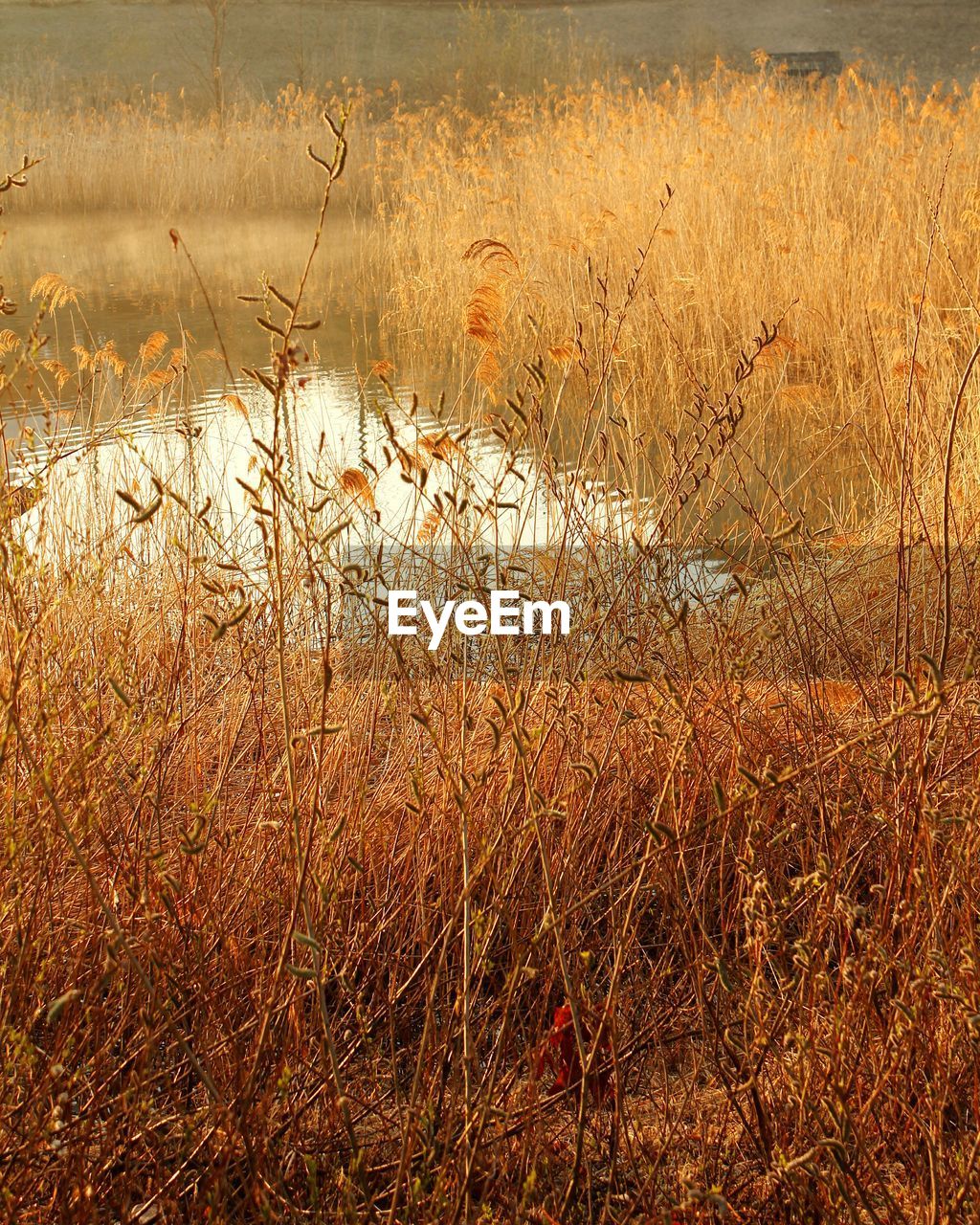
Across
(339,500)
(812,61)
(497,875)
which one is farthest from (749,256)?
(812,61)

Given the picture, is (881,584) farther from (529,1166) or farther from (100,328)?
(100,328)

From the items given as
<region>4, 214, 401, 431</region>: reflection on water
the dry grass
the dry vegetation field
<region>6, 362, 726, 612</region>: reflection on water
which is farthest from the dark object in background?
the dry vegetation field

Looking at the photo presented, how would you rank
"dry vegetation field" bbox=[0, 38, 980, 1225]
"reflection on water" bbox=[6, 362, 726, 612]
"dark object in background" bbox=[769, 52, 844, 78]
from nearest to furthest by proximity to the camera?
1. "dry vegetation field" bbox=[0, 38, 980, 1225]
2. "reflection on water" bbox=[6, 362, 726, 612]
3. "dark object in background" bbox=[769, 52, 844, 78]

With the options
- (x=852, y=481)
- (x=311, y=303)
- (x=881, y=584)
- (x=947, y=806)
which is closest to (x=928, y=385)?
(x=852, y=481)

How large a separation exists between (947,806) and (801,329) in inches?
142

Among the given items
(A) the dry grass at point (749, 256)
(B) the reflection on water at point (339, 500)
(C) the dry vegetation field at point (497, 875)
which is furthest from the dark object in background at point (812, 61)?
(C) the dry vegetation field at point (497, 875)

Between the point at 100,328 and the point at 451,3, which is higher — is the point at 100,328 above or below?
below

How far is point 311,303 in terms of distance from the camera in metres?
6.89

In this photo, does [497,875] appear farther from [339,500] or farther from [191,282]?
[191,282]

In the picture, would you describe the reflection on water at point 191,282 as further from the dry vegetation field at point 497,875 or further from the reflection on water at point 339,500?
the dry vegetation field at point 497,875

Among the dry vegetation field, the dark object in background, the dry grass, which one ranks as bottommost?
the dry vegetation field

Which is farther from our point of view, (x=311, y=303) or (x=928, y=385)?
(x=311, y=303)

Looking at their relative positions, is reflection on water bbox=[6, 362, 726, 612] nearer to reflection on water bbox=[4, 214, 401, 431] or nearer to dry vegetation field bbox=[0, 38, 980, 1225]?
dry vegetation field bbox=[0, 38, 980, 1225]

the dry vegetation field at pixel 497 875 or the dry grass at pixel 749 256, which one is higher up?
the dry grass at pixel 749 256
